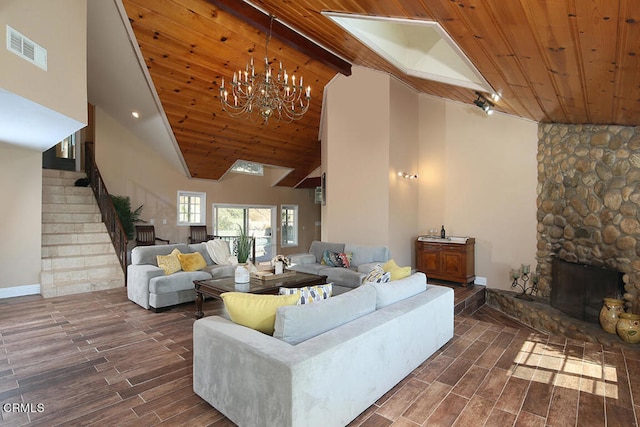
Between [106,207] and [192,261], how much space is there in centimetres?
332

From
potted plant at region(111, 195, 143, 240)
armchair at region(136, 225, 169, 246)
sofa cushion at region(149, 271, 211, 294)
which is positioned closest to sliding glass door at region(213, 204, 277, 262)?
armchair at region(136, 225, 169, 246)

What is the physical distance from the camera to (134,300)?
4.84 meters

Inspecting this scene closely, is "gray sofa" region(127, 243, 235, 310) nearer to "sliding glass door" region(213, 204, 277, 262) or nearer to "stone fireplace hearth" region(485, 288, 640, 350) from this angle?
"sliding glass door" region(213, 204, 277, 262)

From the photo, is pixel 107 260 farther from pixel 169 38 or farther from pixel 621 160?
pixel 621 160

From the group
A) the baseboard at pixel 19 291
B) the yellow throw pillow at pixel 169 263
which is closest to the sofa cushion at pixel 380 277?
the yellow throw pillow at pixel 169 263

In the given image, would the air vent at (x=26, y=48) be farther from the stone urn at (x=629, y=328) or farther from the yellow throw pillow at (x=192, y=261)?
the stone urn at (x=629, y=328)

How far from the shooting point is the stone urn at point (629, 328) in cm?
370

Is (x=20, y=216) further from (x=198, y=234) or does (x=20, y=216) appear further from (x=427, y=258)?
(x=427, y=258)

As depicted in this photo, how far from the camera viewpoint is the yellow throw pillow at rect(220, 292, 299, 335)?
218cm

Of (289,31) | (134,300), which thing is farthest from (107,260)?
(289,31)

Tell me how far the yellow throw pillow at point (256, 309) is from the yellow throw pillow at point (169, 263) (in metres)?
3.02

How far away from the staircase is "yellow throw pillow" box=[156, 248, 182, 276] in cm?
182

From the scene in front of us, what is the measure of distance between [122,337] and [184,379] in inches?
54.6

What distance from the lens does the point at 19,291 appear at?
5352 mm
